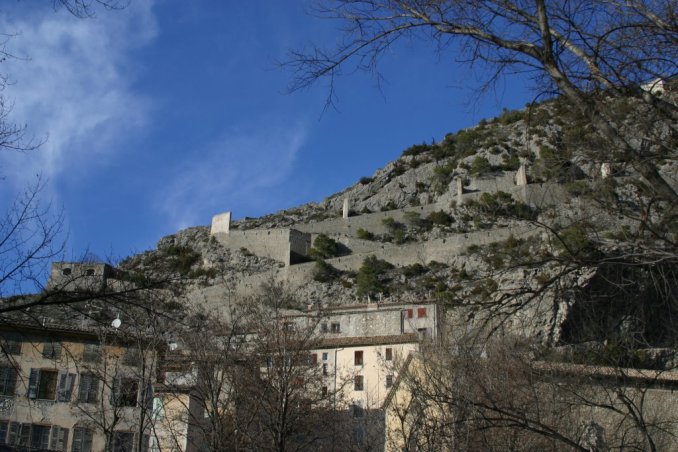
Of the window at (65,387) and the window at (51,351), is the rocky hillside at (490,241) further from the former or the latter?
the window at (65,387)

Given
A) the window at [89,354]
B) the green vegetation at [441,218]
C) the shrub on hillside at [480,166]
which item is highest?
the shrub on hillside at [480,166]

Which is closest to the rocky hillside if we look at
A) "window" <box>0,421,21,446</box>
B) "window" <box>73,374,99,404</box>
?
"window" <box>73,374,99,404</box>

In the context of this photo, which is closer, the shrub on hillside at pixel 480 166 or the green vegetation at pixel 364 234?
the green vegetation at pixel 364 234

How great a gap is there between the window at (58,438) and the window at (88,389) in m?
1.26

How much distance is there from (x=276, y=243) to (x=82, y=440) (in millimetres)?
44920

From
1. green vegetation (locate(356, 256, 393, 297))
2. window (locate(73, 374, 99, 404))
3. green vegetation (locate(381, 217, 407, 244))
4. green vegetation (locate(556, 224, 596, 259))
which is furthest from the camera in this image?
green vegetation (locate(381, 217, 407, 244))

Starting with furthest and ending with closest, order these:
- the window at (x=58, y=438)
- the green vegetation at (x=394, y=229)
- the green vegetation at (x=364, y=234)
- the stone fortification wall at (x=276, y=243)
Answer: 1. the green vegetation at (x=364, y=234)
2. the green vegetation at (x=394, y=229)
3. the stone fortification wall at (x=276, y=243)
4. the window at (x=58, y=438)

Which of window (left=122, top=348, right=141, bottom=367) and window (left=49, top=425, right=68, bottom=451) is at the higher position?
window (left=122, top=348, right=141, bottom=367)

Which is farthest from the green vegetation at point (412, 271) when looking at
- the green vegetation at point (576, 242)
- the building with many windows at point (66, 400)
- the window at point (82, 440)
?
the green vegetation at point (576, 242)

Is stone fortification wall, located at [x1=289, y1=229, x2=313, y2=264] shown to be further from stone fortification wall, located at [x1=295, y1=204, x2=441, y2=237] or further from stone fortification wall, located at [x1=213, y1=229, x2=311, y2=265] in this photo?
stone fortification wall, located at [x1=295, y1=204, x2=441, y2=237]

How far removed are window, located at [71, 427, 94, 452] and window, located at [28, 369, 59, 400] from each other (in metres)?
1.83

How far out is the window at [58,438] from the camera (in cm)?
2750

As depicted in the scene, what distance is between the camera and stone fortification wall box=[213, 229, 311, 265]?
71062 millimetres

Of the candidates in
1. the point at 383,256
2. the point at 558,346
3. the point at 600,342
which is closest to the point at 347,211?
the point at 383,256
